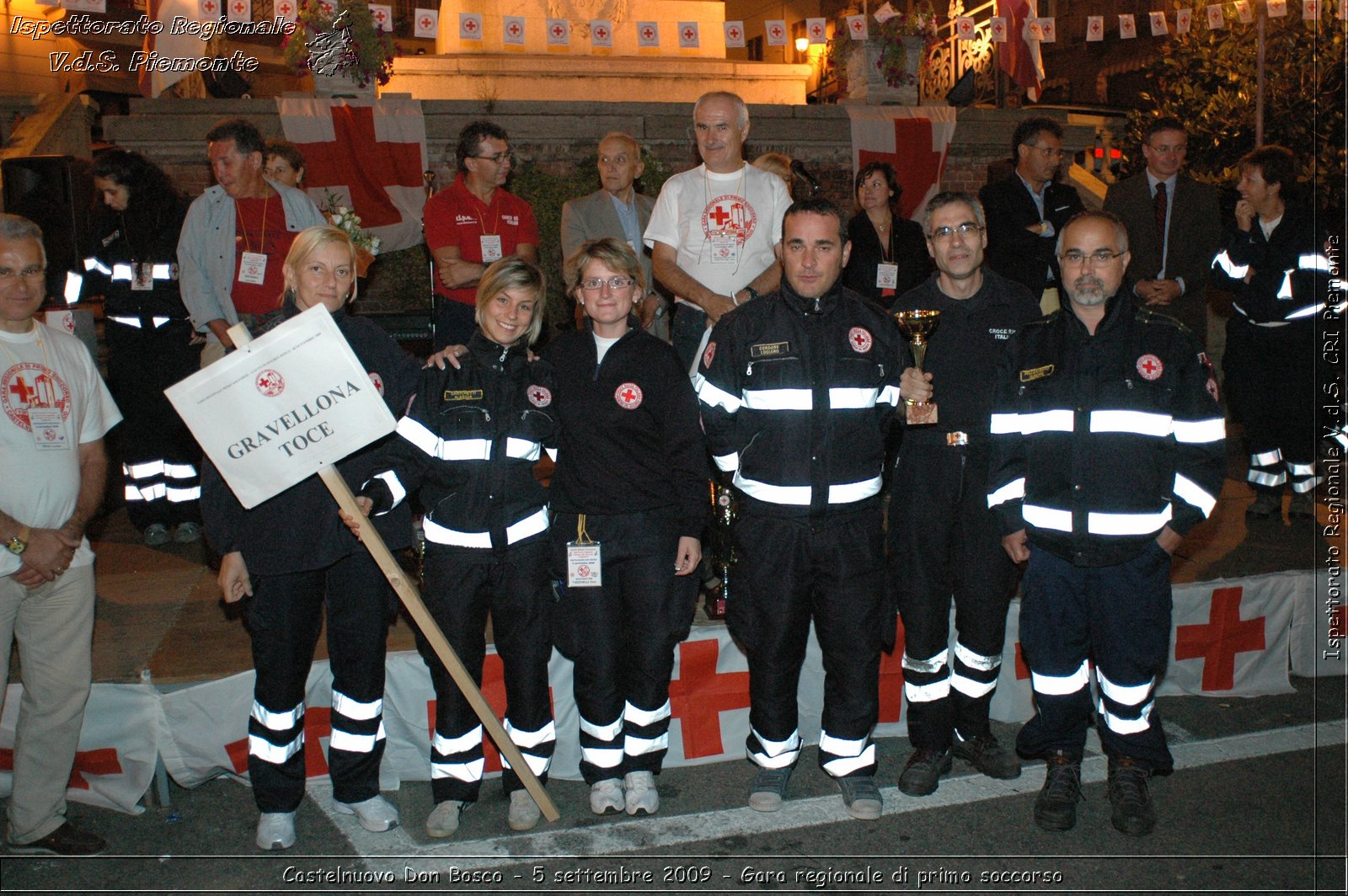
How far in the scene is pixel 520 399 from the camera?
4.16m

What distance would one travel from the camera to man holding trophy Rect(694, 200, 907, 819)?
415 centimetres

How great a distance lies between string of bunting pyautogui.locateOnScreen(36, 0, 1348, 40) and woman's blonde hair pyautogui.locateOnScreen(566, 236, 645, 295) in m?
7.92

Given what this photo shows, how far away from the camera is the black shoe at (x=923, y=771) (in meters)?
Result: 4.43

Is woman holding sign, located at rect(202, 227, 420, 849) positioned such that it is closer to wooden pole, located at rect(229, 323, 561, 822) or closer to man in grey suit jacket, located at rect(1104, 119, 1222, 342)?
wooden pole, located at rect(229, 323, 561, 822)

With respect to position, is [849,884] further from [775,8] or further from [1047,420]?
[775,8]

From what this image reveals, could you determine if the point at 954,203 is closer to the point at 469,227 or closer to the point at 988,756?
the point at 988,756

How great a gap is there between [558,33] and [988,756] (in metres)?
12.8

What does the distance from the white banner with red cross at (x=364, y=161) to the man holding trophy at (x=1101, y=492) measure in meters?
8.18

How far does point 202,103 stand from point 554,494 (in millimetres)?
9367

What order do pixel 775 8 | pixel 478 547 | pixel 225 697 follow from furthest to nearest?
1. pixel 775 8
2. pixel 225 697
3. pixel 478 547

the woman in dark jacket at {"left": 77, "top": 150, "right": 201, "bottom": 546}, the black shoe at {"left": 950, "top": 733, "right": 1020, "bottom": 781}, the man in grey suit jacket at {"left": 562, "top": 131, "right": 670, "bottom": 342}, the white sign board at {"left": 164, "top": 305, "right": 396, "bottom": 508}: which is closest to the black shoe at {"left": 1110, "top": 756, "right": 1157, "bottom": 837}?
the black shoe at {"left": 950, "top": 733, "right": 1020, "bottom": 781}

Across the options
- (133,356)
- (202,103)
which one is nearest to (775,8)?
(202,103)

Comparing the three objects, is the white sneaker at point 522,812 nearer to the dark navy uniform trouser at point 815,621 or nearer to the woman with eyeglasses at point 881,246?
the dark navy uniform trouser at point 815,621

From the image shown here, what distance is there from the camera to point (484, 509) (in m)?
4.07
